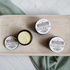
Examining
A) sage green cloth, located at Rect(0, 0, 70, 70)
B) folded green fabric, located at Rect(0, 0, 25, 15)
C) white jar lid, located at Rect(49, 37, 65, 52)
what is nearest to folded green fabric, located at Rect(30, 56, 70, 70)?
sage green cloth, located at Rect(0, 0, 70, 70)

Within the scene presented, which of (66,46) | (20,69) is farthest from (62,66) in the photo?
(20,69)

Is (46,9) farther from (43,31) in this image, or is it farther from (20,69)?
(20,69)

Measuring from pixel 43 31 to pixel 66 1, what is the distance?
0.29 metres

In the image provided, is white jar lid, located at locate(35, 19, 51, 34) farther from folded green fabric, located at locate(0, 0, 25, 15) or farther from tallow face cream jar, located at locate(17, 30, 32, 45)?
folded green fabric, located at locate(0, 0, 25, 15)

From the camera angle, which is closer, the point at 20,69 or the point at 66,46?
the point at 66,46

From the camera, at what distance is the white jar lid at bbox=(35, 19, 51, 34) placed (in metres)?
0.58

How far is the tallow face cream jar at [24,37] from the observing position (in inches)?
22.9

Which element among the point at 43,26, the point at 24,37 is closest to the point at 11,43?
the point at 24,37

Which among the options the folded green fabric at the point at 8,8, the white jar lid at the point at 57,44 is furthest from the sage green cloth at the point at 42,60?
the white jar lid at the point at 57,44

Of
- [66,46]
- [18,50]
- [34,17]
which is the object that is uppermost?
[34,17]

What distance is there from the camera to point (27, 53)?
0.62 metres

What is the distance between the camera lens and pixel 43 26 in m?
0.58

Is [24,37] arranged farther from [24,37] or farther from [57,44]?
[57,44]

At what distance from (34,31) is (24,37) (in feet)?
0.25
